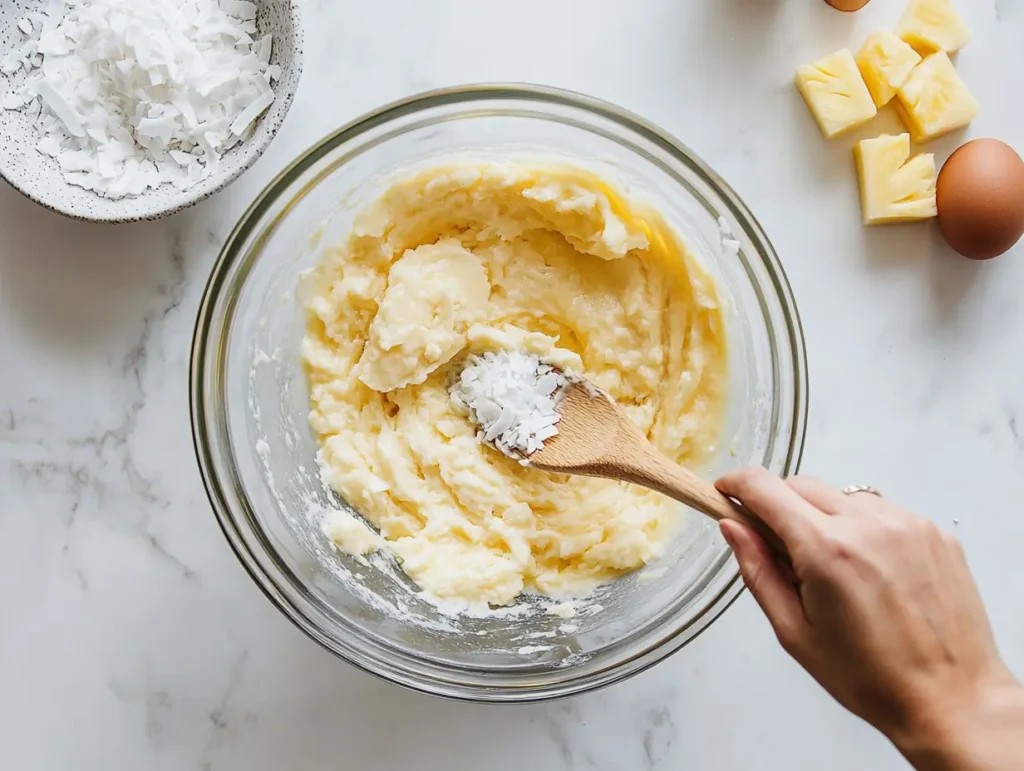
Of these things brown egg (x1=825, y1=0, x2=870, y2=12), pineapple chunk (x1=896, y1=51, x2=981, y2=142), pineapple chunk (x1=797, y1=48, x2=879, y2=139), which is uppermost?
brown egg (x1=825, y1=0, x2=870, y2=12)

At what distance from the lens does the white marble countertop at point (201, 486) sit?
2.04m

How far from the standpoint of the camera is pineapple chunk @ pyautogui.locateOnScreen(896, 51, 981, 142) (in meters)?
2.03

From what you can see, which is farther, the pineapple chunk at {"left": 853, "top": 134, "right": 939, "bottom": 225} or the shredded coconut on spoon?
the pineapple chunk at {"left": 853, "top": 134, "right": 939, "bottom": 225}

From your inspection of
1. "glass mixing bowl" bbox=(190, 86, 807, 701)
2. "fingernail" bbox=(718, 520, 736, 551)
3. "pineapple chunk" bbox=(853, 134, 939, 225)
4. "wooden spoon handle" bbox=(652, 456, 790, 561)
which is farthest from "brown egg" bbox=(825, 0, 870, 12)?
"fingernail" bbox=(718, 520, 736, 551)

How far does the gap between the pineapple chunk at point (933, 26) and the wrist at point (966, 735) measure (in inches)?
55.4

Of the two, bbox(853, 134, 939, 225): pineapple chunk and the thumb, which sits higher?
bbox(853, 134, 939, 225): pineapple chunk

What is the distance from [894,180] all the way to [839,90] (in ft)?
0.75

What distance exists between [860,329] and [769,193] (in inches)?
14.3

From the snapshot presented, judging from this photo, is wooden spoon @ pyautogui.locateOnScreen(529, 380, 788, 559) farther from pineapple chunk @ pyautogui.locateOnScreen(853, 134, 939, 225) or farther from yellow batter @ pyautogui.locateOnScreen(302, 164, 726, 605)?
pineapple chunk @ pyautogui.locateOnScreen(853, 134, 939, 225)

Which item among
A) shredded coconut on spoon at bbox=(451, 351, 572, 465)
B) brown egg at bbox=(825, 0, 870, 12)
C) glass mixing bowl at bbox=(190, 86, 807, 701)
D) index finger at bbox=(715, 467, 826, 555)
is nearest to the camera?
index finger at bbox=(715, 467, 826, 555)

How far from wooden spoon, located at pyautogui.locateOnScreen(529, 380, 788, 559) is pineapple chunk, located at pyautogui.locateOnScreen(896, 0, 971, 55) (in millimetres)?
1081

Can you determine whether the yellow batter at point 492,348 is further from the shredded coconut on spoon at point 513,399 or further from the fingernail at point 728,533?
the fingernail at point 728,533

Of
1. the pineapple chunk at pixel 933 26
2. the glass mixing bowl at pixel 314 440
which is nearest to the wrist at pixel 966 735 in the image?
the glass mixing bowl at pixel 314 440

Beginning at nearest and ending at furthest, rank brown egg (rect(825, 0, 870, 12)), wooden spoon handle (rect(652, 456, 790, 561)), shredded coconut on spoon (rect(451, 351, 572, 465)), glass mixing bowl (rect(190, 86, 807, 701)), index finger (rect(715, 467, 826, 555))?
1. index finger (rect(715, 467, 826, 555))
2. wooden spoon handle (rect(652, 456, 790, 561))
3. glass mixing bowl (rect(190, 86, 807, 701))
4. shredded coconut on spoon (rect(451, 351, 572, 465))
5. brown egg (rect(825, 0, 870, 12))
